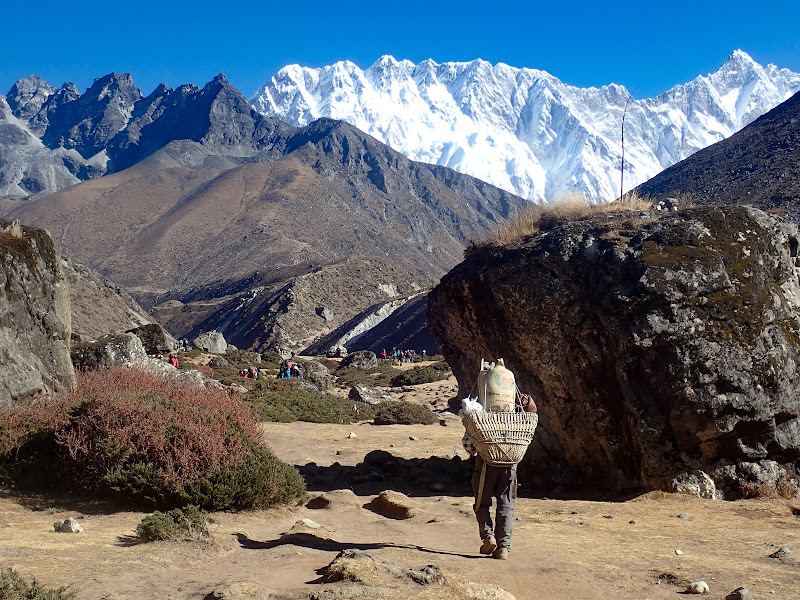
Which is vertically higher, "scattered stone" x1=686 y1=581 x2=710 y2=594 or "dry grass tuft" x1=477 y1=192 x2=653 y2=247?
"dry grass tuft" x1=477 y1=192 x2=653 y2=247

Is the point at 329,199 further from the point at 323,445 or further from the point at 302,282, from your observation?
the point at 323,445

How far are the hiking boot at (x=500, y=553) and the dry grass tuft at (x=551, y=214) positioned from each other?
6054 mm

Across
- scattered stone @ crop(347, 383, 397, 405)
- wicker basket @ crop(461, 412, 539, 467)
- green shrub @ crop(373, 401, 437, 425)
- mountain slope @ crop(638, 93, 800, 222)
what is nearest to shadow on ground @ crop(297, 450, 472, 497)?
wicker basket @ crop(461, 412, 539, 467)

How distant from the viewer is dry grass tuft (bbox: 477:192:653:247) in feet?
39.9

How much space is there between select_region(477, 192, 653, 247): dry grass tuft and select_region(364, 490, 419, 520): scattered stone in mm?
4502

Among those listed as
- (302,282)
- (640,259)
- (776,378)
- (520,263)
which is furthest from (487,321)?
(302,282)

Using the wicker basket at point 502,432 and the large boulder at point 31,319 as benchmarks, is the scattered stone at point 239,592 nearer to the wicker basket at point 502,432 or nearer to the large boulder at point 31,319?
the wicker basket at point 502,432

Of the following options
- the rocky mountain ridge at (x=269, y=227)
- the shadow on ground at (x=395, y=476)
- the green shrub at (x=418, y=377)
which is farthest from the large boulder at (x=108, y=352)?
the rocky mountain ridge at (x=269, y=227)

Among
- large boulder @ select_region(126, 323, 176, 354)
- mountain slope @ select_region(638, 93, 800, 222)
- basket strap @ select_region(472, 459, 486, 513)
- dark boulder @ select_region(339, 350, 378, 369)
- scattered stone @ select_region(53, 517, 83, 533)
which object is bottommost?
scattered stone @ select_region(53, 517, 83, 533)

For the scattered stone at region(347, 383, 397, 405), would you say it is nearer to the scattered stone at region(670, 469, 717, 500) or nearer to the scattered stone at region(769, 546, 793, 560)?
the scattered stone at region(670, 469, 717, 500)

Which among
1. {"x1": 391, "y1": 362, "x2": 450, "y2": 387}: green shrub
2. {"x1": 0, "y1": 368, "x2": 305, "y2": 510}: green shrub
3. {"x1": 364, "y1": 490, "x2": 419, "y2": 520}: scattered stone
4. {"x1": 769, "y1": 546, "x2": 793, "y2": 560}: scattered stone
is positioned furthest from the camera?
{"x1": 391, "y1": 362, "x2": 450, "y2": 387}: green shrub

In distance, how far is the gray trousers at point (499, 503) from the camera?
6.75m

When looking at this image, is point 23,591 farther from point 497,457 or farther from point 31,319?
point 31,319

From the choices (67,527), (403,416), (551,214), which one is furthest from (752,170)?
(67,527)
